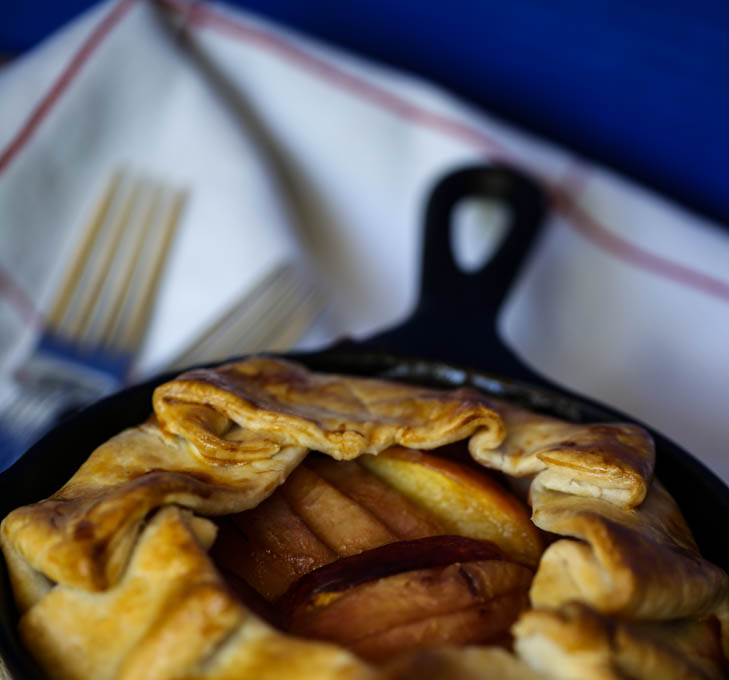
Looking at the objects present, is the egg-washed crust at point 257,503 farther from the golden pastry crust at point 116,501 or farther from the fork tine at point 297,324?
the fork tine at point 297,324

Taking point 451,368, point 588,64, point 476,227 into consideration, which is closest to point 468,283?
point 451,368

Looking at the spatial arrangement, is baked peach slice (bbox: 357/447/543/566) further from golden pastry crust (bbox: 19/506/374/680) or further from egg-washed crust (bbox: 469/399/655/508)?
golden pastry crust (bbox: 19/506/374/680)

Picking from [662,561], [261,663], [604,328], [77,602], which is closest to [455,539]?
[662,561]

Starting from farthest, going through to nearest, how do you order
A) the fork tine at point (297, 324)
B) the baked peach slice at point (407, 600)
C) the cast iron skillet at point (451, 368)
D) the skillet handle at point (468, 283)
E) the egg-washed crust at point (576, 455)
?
the fork tine at point (297, 324) → the skillet handle at point (468, 283) → the cast iron skillet at point (451, 368) → the egg-washed crust at point (576, 455) → the baked peach slice at point (407, 600)

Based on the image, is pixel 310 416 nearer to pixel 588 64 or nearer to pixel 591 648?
pixel 591 648

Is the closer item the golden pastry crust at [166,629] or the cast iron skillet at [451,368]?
the golden pastry crust at [166,629]

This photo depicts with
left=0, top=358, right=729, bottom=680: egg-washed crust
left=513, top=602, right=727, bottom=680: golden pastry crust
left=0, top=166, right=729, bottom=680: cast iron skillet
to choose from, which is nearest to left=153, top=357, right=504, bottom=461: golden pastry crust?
left=0, top=358, right=729, bottom=680: egg-washed crust

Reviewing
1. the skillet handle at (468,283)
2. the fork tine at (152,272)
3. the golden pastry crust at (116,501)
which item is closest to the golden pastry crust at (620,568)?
the golden pastry crust at (116,501)

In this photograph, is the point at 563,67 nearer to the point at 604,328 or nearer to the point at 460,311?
the point at 604,328
